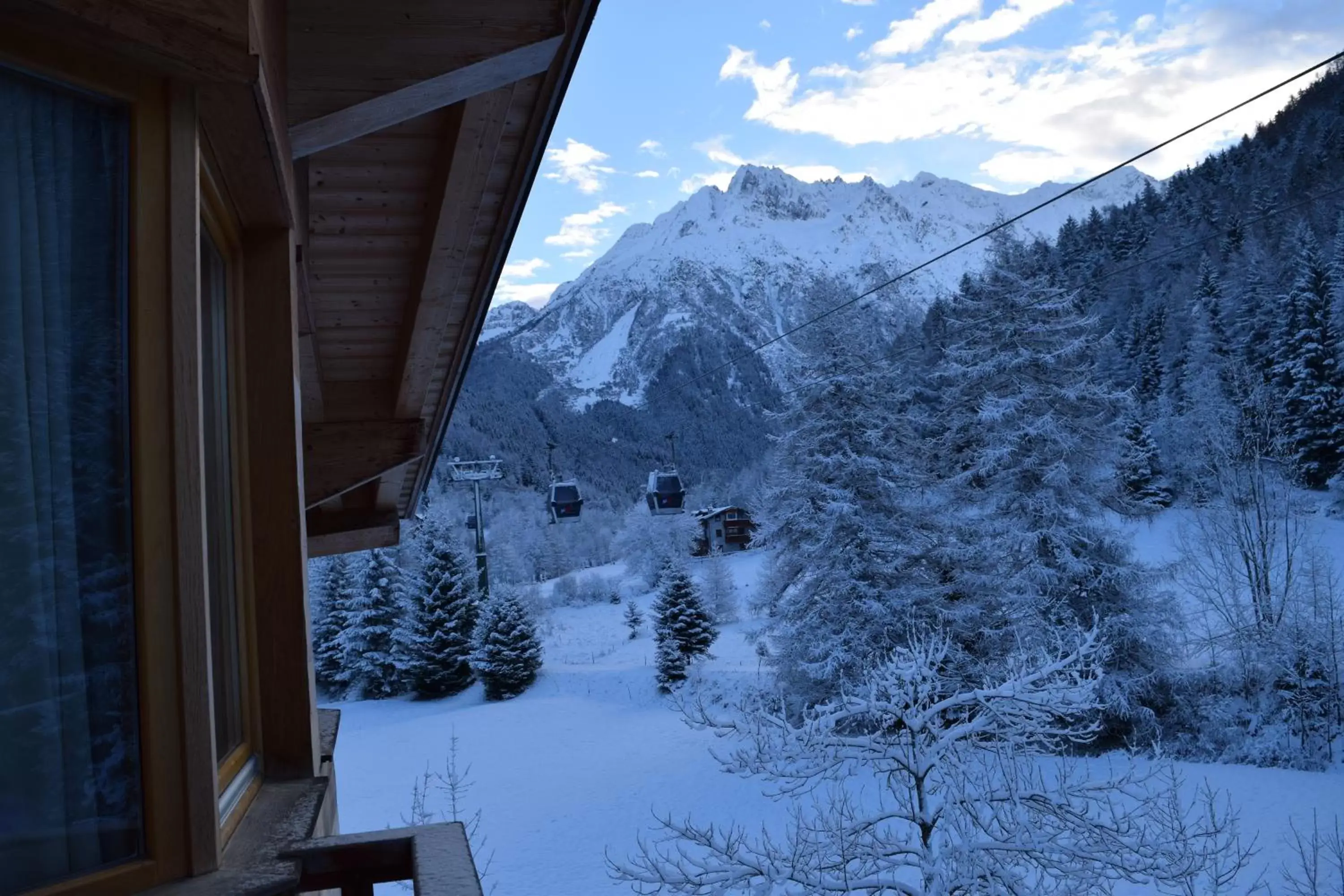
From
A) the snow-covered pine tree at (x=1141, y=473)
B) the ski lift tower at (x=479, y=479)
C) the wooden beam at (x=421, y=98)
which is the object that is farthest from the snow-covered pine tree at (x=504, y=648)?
the wooden beam at (x=421, y=98)

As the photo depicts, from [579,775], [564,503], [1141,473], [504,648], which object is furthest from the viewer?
[1141,473]

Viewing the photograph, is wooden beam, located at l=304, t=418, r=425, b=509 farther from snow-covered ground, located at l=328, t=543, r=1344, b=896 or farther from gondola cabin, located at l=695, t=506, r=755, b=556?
gondola cabin, located at l=695, t=506, r=755, b=556

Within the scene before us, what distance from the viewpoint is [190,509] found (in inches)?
46.8

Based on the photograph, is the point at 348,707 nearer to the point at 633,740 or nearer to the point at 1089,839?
the point at 633,740

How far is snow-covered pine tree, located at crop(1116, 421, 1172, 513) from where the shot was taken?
15.8 m

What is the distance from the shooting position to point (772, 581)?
16.0 m

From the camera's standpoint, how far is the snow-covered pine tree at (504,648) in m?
23.0

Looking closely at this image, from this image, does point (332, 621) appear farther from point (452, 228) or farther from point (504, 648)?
point (452, 228)

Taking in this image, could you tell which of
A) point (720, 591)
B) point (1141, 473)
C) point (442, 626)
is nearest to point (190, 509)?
point (442, 626)

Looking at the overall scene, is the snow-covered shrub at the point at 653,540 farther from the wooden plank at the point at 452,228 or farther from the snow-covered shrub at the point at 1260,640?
the wooden plank at the point at 452,228

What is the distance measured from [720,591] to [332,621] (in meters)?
12.9

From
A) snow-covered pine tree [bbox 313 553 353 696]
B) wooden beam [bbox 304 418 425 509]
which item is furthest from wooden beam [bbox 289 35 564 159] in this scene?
snow-covered pine tree [bbox 313 553 353 696]

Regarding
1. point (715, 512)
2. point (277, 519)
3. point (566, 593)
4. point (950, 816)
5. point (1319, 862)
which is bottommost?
point (1319, 862)

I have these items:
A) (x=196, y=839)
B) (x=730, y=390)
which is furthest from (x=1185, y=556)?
(x=730, y=390)
